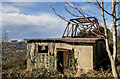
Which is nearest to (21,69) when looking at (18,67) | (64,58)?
(18,67)

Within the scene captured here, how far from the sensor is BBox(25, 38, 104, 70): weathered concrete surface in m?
6.81

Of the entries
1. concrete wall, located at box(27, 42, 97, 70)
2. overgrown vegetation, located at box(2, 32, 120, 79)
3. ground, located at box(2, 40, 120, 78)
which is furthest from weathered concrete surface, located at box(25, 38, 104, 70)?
ground, located at box(2, 40, 120, 78)

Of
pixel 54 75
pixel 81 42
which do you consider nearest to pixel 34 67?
pixel 54 75

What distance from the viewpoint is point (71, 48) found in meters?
7.42

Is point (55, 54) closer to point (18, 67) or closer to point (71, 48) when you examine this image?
point (71, 48)

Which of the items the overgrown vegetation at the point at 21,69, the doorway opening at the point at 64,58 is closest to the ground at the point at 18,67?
the overgrown vegetation at the point at 21,69

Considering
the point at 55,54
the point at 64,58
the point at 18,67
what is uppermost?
the point at 55,54

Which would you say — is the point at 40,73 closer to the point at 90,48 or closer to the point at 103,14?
the point at 90,48

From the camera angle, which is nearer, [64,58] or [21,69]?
[64,58]

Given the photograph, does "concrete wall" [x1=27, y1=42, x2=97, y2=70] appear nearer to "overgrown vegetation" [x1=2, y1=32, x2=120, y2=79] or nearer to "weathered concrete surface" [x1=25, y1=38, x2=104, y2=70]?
"weathered concrete surface" [x1=25, y1=38, x2=104, y2=70]

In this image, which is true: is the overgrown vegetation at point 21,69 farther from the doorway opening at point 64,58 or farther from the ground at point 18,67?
the doorway opening at point 64,58

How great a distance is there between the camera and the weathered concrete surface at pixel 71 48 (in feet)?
22.3

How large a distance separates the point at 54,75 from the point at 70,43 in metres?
2.57

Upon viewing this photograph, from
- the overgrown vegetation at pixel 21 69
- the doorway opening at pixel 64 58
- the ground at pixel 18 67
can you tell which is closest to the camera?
the overgrown vegetation at pixel 21 69
